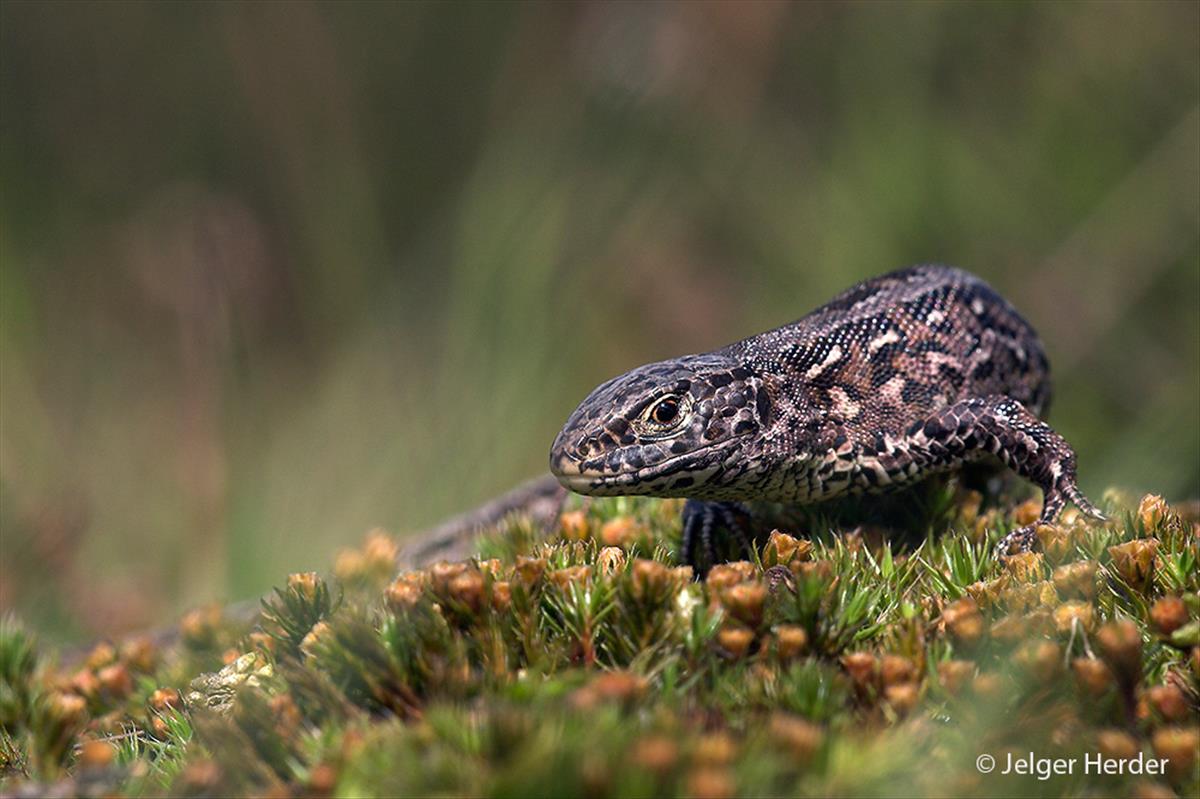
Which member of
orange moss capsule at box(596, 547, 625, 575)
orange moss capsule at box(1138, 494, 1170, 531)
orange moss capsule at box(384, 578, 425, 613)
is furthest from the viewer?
orange moss capsule at box(1138, 494, 1170, 531)

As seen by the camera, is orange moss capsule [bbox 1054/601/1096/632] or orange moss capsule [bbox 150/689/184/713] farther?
orange moss capsule [bbox 150/689/184/713]

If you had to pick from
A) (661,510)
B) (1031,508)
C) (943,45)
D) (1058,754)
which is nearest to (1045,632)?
(1058,754)

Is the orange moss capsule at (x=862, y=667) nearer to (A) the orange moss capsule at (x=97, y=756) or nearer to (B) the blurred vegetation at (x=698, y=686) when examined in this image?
(B) the blurred vegetation at (x=698, y=686)

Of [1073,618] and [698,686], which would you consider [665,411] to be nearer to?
[698,686]

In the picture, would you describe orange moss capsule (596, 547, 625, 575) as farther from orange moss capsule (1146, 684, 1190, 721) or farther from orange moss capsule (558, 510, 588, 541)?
orange moss capsule (1146, 684, 1190, 721)

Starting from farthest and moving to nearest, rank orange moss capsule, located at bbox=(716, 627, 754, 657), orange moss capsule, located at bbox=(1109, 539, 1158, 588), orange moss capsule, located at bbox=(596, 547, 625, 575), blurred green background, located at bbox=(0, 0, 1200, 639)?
blurred green background, located at bbox=(0, 0, 1200, 639), orange moss capsule, located at bbox=(596, 547, 625, 575), orange moss capsule, located at bbox=(1109, 539, 1158, 588), orange moss capsule, located at bbox=(716, 627, 754, 657)

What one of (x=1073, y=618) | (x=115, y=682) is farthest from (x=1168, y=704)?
(x=115, y=682)

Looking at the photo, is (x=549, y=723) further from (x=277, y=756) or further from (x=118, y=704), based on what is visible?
(x=118, y=704)

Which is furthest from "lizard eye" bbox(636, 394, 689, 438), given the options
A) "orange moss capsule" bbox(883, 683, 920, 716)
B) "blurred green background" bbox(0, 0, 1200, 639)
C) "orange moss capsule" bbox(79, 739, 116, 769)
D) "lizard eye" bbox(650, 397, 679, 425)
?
"blurred green background" bbox(0, 0, 1200, 639)

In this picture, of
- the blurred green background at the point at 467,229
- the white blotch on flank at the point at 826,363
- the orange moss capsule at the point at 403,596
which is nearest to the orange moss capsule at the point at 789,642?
the orange moss capsule at the point at 403,596
